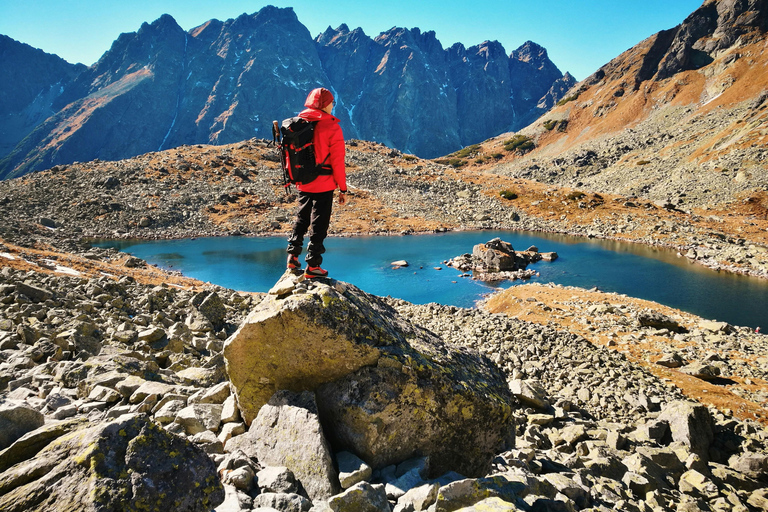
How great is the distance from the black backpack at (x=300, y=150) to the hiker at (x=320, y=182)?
0.09m

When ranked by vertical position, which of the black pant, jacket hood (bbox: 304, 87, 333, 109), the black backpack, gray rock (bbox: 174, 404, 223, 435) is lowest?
gray rock (bbox: 174, 404, 223, 435)

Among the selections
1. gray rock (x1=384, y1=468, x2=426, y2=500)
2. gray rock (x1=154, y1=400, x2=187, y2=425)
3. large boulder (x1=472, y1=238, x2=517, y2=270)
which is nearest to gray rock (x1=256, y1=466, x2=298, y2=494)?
gray rock (x1=384, y1=468, x2=426, y2=500)

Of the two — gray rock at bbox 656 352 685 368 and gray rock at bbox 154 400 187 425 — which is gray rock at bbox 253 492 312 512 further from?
gray rock at bbox 656 352 685 368

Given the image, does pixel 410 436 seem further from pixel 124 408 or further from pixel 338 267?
pixel 338 267

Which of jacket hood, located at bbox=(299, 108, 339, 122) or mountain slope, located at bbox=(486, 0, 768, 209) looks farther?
mountain slope, located at bbox=(486, 0, 768, 209)

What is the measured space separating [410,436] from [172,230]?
6722 centimetres

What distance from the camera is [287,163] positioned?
7.24 metres

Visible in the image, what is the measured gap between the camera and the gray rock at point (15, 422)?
13.7 ft

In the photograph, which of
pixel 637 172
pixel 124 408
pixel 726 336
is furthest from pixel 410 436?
pixel 637 172

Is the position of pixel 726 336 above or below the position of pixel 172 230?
above

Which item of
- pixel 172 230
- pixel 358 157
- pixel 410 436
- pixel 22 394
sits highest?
pixel 358 157

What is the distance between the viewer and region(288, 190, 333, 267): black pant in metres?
7.20

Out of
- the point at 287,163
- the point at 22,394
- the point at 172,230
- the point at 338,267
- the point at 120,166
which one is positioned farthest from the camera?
the point at 120,166

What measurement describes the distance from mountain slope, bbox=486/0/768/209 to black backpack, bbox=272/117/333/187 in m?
77.0
